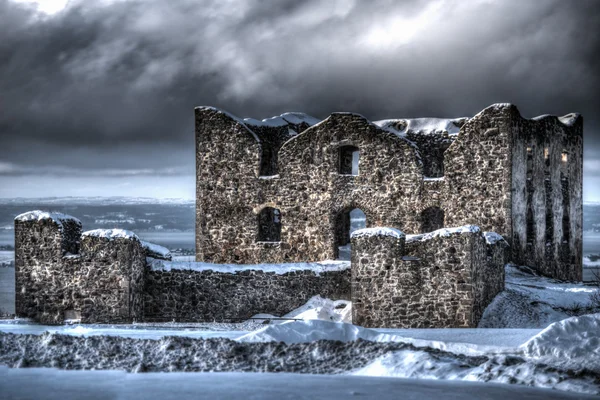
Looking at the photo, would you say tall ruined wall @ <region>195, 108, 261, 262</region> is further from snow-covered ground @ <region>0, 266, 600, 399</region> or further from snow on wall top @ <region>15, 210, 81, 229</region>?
snow-covered ground @ <region>0, 266, 600, 399</region>

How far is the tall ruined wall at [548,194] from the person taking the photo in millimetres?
25062

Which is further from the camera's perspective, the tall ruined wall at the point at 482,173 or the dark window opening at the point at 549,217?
the dark window opening at the point at 549,217

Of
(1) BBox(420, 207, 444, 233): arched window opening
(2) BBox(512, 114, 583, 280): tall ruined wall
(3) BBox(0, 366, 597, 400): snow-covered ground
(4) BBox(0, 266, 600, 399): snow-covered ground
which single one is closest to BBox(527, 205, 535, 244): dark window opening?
(2) BBox(512, 114, 583, 280): tall ruined wall

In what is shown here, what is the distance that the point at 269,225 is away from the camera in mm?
28250

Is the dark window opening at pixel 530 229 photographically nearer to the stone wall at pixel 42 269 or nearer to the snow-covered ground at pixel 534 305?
the snow-covered ground at pixel 534 305

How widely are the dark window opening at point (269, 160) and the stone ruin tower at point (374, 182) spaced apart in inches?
1.3

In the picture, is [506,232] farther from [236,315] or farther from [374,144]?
[236,315]

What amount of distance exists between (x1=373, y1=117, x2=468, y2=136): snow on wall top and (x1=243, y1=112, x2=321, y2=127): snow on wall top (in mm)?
2602

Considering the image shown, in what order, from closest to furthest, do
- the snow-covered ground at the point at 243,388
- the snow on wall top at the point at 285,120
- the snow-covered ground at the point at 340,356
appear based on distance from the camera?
the snow-covered ground at the point at 243,388, the snow-covered ground at the point at 340,356, the snow on wall top at the point at 285,120

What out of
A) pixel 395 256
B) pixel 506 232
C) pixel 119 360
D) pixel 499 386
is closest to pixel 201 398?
pixel 119 360

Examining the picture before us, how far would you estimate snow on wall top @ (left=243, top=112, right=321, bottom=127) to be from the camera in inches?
1122

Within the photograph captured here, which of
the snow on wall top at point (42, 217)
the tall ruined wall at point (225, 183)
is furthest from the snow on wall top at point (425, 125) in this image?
the snow on wall top at point (42, 217)

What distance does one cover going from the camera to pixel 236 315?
66.7 ft

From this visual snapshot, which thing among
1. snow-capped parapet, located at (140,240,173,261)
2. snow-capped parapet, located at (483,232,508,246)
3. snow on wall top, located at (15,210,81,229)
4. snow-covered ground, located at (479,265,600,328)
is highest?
snow on wall top, located at (15,210,81,229)
